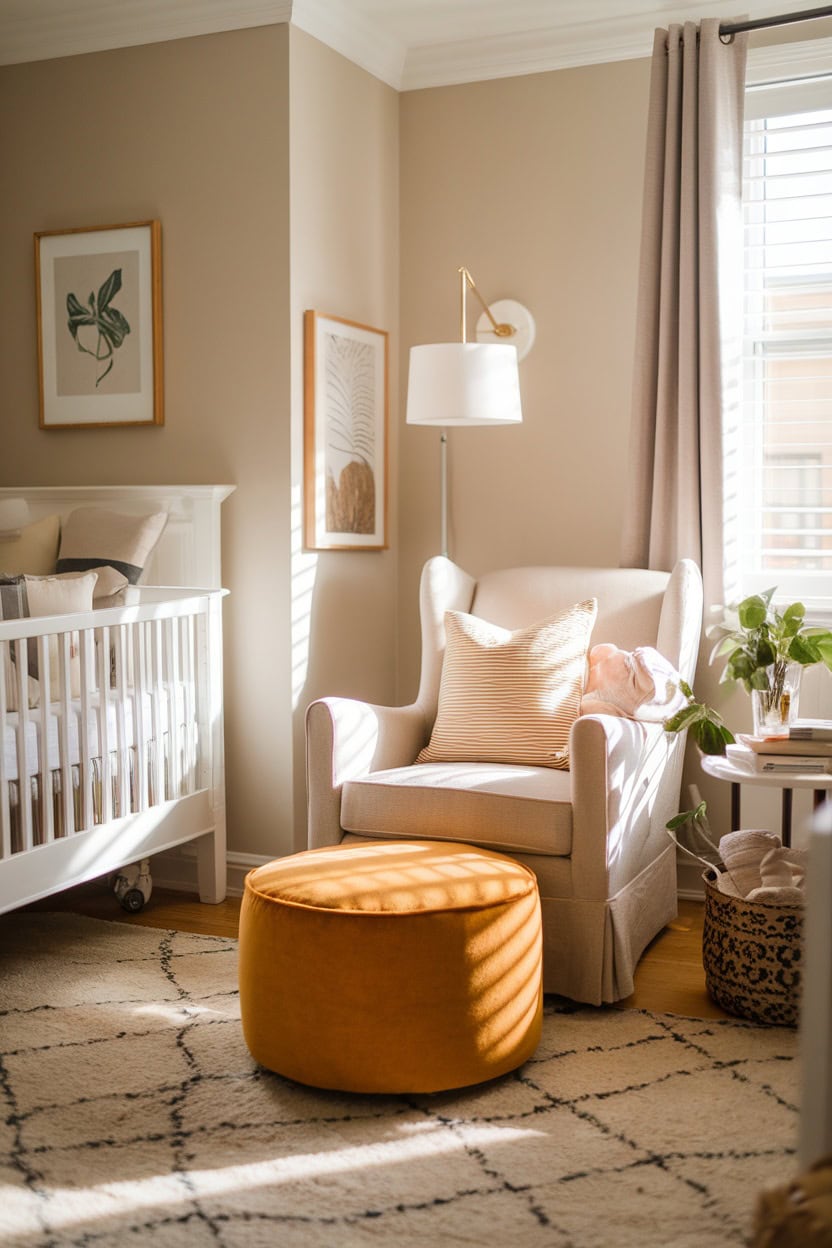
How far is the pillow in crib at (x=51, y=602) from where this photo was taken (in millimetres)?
2938

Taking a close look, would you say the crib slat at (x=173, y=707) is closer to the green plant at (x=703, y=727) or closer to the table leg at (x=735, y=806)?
the green plant at (x=703, y=727)

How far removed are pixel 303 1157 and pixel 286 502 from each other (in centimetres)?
190

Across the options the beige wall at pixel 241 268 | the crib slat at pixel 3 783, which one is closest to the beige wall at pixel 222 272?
the beige wall at pixel 241 268

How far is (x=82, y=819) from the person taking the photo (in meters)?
2.97

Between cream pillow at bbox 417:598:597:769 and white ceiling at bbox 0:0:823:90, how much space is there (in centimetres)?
171

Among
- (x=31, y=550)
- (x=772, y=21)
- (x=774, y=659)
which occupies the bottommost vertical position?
(x=774, y=659)

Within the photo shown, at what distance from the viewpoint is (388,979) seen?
221 cm

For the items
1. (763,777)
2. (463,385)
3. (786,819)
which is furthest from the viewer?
(463,385)

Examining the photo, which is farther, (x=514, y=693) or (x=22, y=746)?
(x=514, y=693)

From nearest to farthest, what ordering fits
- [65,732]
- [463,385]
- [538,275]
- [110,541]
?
[65,732] → [463,385] → [110,541] → [538,275]

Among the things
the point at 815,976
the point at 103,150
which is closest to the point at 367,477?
the point at 103,150

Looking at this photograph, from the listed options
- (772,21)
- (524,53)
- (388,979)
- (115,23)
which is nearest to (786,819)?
(388,979)

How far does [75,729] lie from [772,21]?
101 inches

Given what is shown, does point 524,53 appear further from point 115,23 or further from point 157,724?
point 157,724
